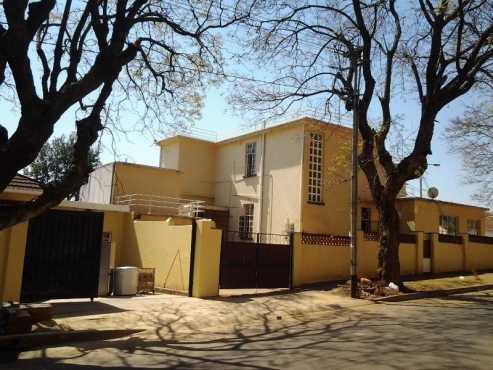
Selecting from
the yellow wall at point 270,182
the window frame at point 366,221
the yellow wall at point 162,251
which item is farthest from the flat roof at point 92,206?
the window frame at point 366,221

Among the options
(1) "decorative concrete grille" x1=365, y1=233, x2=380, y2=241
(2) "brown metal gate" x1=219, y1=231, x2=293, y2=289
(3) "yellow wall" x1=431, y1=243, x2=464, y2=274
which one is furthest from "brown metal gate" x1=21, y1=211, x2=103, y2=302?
(3) "yellow wall" x1=431, y1=243, x2=464, y2=274

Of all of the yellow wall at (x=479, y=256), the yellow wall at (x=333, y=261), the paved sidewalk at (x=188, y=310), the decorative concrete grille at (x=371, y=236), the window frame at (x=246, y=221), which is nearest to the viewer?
the paved sidewalk at (x=188, y=310)

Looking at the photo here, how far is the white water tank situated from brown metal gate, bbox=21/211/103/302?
9.36 feet

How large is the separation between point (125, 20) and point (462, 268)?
19.3 meters

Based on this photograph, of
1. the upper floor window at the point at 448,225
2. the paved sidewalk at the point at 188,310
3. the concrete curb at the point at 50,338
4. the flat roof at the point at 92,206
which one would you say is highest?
the upper floor window at the point at 448,225

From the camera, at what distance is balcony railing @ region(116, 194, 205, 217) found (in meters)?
24.2

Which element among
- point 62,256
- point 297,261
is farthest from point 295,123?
point 62,256

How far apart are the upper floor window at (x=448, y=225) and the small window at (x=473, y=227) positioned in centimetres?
117

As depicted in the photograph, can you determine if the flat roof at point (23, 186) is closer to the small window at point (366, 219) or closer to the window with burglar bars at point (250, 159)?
the window with burglar bars at point (250, 159)

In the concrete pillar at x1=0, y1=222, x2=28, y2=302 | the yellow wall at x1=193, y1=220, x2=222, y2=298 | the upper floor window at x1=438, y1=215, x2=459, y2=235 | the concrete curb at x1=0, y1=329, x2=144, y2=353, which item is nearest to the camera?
the concrete curb at x1=0, y1=329, x2=144, y2=353

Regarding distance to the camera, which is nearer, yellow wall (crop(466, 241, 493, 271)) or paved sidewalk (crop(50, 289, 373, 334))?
A: paved sidewalk (crop(50, 289, 373, 334))

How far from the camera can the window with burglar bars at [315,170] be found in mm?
24250

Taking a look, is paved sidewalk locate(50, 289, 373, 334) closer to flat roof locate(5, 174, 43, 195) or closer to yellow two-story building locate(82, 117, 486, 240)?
flat roof locate(5, 174, 43, 195)

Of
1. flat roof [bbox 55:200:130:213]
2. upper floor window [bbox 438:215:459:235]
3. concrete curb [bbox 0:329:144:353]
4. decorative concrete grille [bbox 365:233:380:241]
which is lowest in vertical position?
concrete curb [bbox 0:329:144:353]
